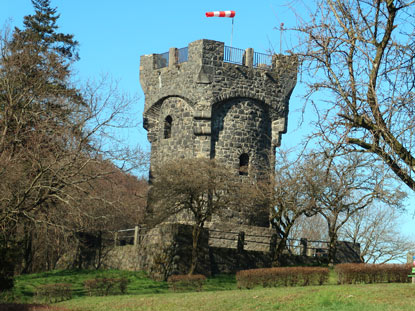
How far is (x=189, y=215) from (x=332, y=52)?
799 inches

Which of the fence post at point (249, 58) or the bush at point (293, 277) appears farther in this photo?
the fence post at point (249, 58)

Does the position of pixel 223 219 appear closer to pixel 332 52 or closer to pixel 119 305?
pixel 119 305

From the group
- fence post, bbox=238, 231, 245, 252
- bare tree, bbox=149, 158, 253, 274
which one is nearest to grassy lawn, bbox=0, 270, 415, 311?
bare tree, bbox=149, 158, 253, 274

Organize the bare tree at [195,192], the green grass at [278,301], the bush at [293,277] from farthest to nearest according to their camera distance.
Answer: the bare tree at [195,192] < the bush at [293,277] < the green grass at [278,301]

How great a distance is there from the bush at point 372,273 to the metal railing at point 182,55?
15435mm

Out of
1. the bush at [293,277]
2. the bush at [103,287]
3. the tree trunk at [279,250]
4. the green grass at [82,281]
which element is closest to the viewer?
the bush at [293,277]

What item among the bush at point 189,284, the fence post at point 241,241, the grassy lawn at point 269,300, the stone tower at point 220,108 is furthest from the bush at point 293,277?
the stone tower at point 220,108

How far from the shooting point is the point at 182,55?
3547cm

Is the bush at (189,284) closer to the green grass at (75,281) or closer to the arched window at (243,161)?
the green grass at (75,281)

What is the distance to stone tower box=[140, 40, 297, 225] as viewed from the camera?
34125 millimetres

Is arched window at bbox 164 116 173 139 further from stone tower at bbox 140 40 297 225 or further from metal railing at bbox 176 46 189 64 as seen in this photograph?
metal railing at bbox 176 46 189 64

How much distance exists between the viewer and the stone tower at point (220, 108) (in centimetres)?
3412

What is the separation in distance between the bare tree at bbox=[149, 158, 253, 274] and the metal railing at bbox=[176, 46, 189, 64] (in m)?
5.68

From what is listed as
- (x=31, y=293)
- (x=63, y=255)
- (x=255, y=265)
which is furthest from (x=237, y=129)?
(x=31, y=293)
